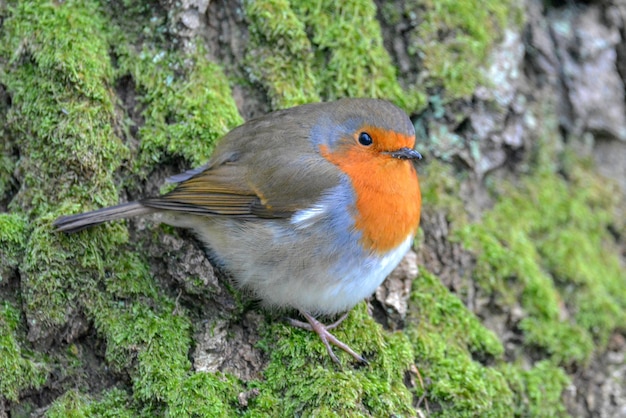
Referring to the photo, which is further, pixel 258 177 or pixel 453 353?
pixel 453 353

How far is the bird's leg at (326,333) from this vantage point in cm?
361

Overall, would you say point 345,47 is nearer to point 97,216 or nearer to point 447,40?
point 447,40

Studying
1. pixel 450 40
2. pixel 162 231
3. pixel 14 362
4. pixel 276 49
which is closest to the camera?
pixel 14 362

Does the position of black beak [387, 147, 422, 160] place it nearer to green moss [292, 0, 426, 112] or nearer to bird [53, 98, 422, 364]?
bird [53, 98, 422, 364]

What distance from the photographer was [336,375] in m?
3.46

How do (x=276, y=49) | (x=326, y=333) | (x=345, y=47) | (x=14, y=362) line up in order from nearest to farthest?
1. (x=14, y=362)
2. (x=326, y=333)
3. (x=276, y=49)
4. (x=345, y=47)

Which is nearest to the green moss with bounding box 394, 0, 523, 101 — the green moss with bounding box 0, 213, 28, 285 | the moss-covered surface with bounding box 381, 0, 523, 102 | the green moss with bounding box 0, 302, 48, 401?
the moss-covered surface with bounding box 381, 0, 523, 102

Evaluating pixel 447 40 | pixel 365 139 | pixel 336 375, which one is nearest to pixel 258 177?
pixel 365 139

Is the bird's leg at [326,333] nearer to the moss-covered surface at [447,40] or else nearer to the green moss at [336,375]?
the green moss at [336,375]

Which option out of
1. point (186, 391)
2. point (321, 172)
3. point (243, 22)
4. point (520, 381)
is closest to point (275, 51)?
point (243, 22)

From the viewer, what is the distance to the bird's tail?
3.54 m

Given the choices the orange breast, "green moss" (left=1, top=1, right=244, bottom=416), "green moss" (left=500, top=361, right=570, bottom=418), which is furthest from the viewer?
"green moss" (left=500, top=361, right=570, bottom=418)

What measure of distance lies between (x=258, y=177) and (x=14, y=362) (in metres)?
1.48

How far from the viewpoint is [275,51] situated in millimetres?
4301
